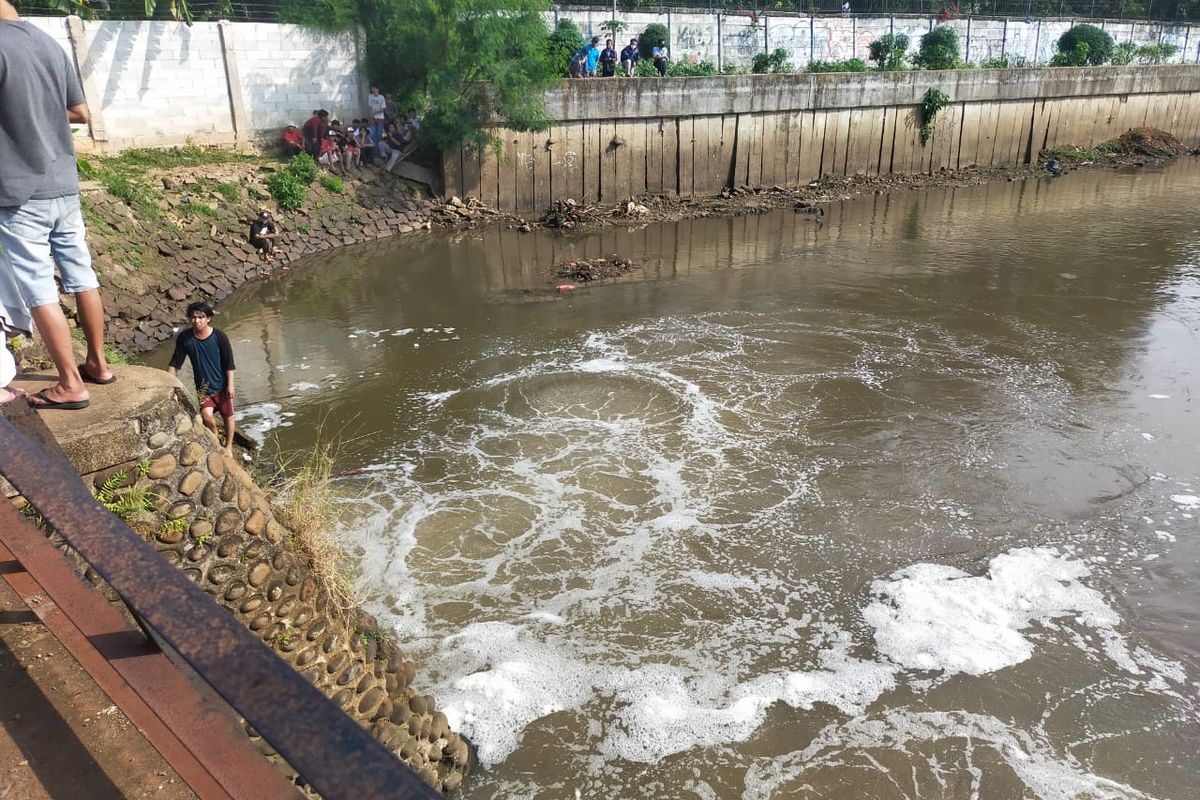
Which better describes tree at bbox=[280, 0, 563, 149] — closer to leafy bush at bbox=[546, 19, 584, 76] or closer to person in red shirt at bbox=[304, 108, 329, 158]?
leafy bush at bbox=[546, 19, 584, 76]

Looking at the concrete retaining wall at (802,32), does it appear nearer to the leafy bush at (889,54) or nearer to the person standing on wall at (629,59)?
the leafy bush at (889,54)

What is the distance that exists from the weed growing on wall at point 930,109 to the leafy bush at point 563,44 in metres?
10.9

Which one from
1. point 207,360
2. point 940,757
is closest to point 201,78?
point 207,360

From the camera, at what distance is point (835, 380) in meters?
10.6

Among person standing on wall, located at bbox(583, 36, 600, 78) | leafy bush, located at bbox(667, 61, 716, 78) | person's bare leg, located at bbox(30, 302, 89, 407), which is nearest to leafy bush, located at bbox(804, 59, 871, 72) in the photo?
leafy bush, located at bbox(667, 61, 716, 78)

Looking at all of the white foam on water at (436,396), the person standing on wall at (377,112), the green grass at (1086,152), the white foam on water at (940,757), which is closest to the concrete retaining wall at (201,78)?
the person standing on wall at (377,112)

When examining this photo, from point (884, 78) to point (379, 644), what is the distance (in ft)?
79.1

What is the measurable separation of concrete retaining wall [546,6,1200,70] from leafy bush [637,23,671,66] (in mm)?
1061

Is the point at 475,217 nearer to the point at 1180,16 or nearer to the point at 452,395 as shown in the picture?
the point at 452,395

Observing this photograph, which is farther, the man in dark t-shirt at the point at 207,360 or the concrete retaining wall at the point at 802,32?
the concrete retaining wall at the point at 802,32

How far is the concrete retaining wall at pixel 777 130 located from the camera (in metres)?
20.7

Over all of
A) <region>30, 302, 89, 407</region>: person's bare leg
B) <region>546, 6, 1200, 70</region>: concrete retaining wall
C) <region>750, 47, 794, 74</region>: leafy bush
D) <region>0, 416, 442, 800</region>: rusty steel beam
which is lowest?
<region>30, 302, 89, 407</region>: person's bare leg

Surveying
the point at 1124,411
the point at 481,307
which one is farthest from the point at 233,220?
the point at 1124,411

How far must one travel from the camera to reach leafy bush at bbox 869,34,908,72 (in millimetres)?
26094
